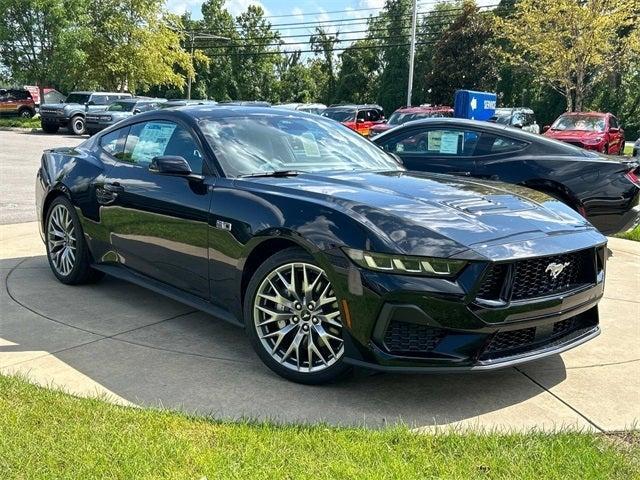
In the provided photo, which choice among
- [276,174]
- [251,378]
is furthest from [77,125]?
[251,378]

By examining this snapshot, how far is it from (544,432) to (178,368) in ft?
6.69

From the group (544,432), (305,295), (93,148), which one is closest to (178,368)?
(305,295)

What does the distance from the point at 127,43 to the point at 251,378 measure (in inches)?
1332

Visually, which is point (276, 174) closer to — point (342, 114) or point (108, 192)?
point (108, 192)

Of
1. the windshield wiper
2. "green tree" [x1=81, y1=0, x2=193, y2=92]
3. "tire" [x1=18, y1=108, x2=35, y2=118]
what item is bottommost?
"tire" [x1=18, y1=108, x2=35, y2=118]

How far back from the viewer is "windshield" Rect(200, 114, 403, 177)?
4.21m

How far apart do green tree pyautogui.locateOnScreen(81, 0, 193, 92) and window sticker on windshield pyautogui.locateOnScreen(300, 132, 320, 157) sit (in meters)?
31.2

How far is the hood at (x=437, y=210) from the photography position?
3182mm

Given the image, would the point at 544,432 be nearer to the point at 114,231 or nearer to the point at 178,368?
the point at 178,368

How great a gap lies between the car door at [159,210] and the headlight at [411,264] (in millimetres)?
1249

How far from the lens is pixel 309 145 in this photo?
4.57 meters

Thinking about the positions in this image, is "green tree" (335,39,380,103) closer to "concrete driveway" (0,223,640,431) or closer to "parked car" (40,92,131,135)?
"parked car" (40,92,131,135)

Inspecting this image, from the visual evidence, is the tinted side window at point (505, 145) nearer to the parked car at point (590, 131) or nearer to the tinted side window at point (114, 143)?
the tinted side window at point (114, 143)

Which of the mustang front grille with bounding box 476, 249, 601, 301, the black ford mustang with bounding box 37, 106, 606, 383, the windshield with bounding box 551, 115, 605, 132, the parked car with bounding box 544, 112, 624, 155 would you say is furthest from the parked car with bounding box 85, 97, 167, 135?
the mustang front grille with bounding box 476, 249, 601, 301
